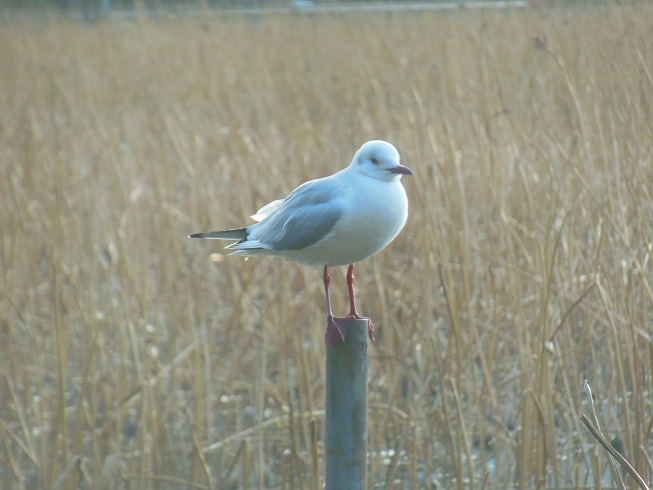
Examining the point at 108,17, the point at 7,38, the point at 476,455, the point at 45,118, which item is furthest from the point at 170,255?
the point at 108,17

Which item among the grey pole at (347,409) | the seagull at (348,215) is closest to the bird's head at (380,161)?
the seagull at (348,215)

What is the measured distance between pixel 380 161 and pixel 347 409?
366 mm

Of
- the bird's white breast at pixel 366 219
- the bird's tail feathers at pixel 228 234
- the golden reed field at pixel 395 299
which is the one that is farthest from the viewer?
the golden reed field at pixel 395 299

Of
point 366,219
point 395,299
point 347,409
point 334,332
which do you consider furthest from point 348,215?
point 395,299

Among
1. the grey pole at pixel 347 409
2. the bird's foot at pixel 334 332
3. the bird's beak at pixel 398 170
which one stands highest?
the bird's beak at pixel 398 170

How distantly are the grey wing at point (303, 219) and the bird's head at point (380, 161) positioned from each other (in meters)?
0.06

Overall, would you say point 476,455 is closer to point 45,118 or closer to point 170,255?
point 170,255

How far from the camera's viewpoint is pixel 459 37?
4238 mm

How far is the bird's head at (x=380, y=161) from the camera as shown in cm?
128

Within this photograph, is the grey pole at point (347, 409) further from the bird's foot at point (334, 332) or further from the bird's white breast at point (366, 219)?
the bird's white breast at point (366, 219)

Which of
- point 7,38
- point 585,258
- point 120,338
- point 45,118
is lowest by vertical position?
point 120,338

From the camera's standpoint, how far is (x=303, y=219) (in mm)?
1338

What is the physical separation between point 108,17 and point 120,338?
656cm

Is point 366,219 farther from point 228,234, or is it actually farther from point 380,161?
point 228,234
